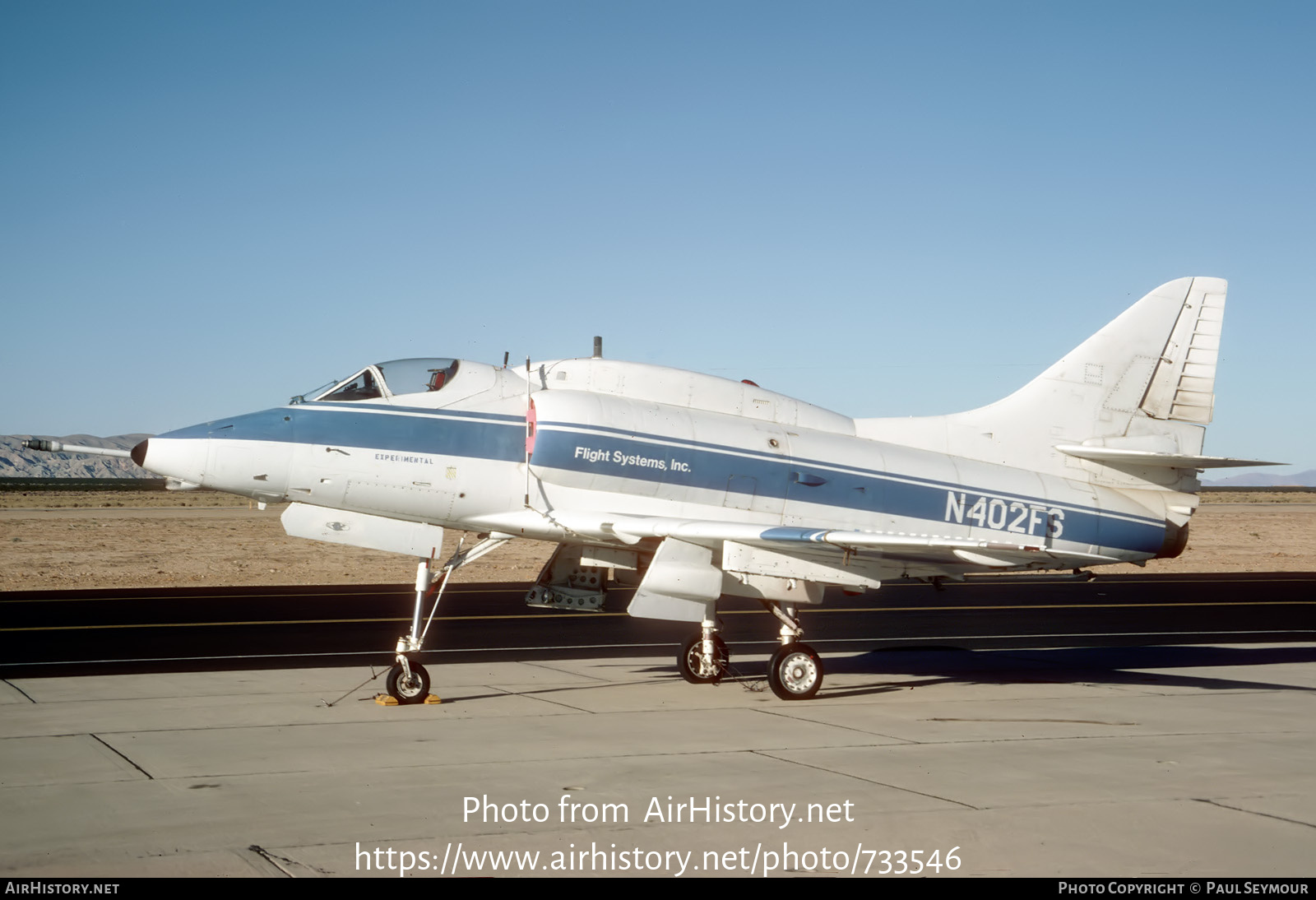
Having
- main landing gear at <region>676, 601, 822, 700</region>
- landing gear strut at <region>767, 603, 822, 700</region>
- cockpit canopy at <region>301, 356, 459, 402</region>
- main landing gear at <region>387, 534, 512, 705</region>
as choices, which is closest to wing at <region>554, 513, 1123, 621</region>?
main landing gear at <region>676, 601, 822, 700</region>

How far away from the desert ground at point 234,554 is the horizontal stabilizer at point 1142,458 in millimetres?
12500

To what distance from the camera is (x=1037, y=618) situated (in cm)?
2433

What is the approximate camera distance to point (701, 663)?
14.7 m

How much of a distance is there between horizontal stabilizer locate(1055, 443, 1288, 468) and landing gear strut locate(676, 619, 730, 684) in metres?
5.33

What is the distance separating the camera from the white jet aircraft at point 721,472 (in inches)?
502

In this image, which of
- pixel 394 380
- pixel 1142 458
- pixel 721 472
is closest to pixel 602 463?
pixel 721 472

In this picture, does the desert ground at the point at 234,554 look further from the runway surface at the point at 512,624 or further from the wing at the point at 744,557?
the wing at the point at 744,557

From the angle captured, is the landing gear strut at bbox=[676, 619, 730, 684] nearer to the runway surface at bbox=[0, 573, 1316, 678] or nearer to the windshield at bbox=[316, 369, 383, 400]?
the runway surface at bbox=[0, 573, 1316, 678]

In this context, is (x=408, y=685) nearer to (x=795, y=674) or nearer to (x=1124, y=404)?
(x=795, y=674)

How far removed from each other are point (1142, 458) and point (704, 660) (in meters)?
6.26

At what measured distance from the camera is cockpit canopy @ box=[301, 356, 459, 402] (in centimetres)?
1309

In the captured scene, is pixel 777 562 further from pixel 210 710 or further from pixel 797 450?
pixel 210 710
